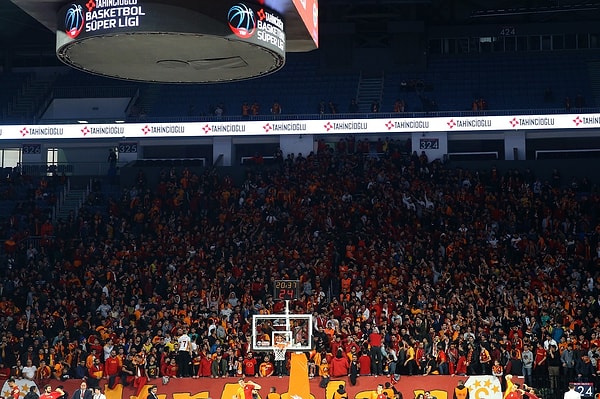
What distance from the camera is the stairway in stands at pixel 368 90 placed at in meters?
46.6

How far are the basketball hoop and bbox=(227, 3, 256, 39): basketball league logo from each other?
11741 millimetres

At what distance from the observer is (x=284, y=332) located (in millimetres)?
26062

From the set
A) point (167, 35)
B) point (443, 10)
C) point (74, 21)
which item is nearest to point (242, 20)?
→ point (167, 35)

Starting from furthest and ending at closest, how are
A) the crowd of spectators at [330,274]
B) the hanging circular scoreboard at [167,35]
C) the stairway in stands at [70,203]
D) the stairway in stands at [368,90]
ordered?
the stairway in stands at [368,90], the stairway in stands at [70,203], the crowd of spectators at [330,274], the hanging circular scoreboard at [167,35]

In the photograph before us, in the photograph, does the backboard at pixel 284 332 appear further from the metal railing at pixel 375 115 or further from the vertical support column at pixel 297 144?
the vertical support column at pixel 297 144

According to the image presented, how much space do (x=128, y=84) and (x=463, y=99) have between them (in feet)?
55.1

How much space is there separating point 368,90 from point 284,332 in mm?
23848

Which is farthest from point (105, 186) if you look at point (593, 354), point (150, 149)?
point (593, 354)

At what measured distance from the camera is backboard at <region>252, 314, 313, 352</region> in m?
26.0

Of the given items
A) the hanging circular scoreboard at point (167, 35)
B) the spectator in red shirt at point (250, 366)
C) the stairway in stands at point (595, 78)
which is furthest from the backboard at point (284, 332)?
the stairway in stands at point (595, 78)

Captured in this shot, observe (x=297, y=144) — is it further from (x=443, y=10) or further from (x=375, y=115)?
(x=443, y=10)

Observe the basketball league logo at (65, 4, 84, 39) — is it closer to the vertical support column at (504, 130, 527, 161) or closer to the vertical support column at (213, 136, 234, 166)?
the vertical support column at (213, 136, 234, 166)

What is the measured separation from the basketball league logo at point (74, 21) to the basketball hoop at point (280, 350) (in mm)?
12249

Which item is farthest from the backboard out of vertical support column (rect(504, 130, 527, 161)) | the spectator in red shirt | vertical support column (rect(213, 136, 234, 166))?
vertical support column (rect(504, 130, 527, 161))
